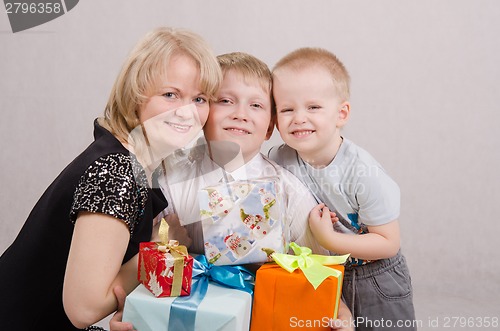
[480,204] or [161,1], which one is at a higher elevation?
[161,1]

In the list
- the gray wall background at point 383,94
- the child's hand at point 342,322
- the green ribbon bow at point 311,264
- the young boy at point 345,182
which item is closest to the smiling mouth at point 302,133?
the young boy at point 345,182

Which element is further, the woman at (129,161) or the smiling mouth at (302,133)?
the smiling mouth at (302,133)

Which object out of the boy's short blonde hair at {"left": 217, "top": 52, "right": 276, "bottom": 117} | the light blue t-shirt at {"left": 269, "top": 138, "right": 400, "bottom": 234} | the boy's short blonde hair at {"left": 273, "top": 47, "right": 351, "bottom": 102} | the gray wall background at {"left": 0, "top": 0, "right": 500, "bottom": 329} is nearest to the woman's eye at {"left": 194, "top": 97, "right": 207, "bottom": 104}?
the boy's short blonde hair at {"left": 217, "top": 52, "right": 276, "bottom": 117}

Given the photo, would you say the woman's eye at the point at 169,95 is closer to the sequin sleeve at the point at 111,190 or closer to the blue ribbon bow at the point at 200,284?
the sequin sleeve at the point at 111,190

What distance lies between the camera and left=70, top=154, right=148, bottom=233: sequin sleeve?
1.32 meters

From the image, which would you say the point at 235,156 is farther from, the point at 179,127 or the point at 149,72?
the point at 149,72

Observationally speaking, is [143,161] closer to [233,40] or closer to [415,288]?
[233,40]

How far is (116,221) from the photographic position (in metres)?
1.32

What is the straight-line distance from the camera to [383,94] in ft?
9.96

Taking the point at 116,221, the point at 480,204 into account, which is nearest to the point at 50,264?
the point at 116,221

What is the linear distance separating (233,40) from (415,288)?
5.10 ft

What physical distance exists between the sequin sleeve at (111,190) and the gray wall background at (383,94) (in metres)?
1.62

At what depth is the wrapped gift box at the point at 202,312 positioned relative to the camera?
4.03 ft

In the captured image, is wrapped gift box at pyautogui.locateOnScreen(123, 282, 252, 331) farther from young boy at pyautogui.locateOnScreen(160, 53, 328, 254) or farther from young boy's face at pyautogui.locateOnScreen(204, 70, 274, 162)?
young boy's face at pyautogui.locateOnScreen(204, 70, 274, 162)
